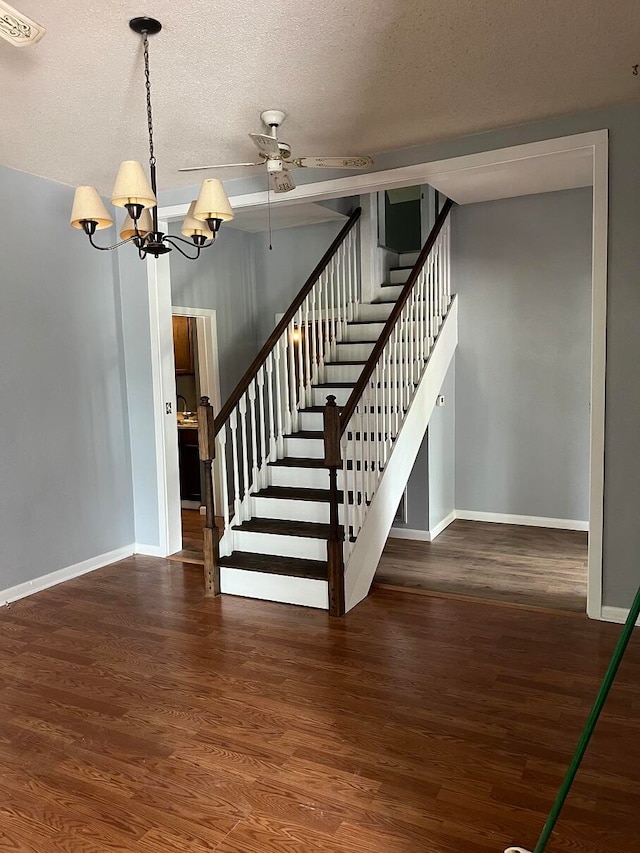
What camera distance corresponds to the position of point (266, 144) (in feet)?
10.2

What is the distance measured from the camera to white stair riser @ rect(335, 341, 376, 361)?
5485 millimetres

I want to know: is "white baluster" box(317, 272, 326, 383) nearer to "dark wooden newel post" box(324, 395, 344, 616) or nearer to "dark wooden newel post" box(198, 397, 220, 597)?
"dark wooden newel post" box(198, 397, 220, 597)

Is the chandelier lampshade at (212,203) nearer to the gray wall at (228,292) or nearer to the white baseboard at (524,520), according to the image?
the gray wall at (228,292)

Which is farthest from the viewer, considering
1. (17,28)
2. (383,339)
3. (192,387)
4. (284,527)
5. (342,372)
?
(192,387)

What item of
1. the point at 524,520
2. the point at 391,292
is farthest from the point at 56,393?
the point at 524,520

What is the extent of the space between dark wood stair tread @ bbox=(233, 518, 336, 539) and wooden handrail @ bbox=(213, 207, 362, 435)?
692 mm

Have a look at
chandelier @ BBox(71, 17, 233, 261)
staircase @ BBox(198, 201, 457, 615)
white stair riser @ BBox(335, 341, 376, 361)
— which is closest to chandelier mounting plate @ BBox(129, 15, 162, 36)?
chandelier @ BBox(71, 17, 233, 261)

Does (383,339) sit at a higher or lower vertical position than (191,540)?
higher

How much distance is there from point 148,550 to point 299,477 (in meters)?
1.43

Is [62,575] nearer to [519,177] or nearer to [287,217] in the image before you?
[287,217]

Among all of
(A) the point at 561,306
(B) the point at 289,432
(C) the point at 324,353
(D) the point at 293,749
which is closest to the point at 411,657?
(D) the point at 293,749

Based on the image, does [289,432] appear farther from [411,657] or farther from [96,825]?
[96,825]

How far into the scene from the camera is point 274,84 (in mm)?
2953

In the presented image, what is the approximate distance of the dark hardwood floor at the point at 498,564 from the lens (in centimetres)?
404
